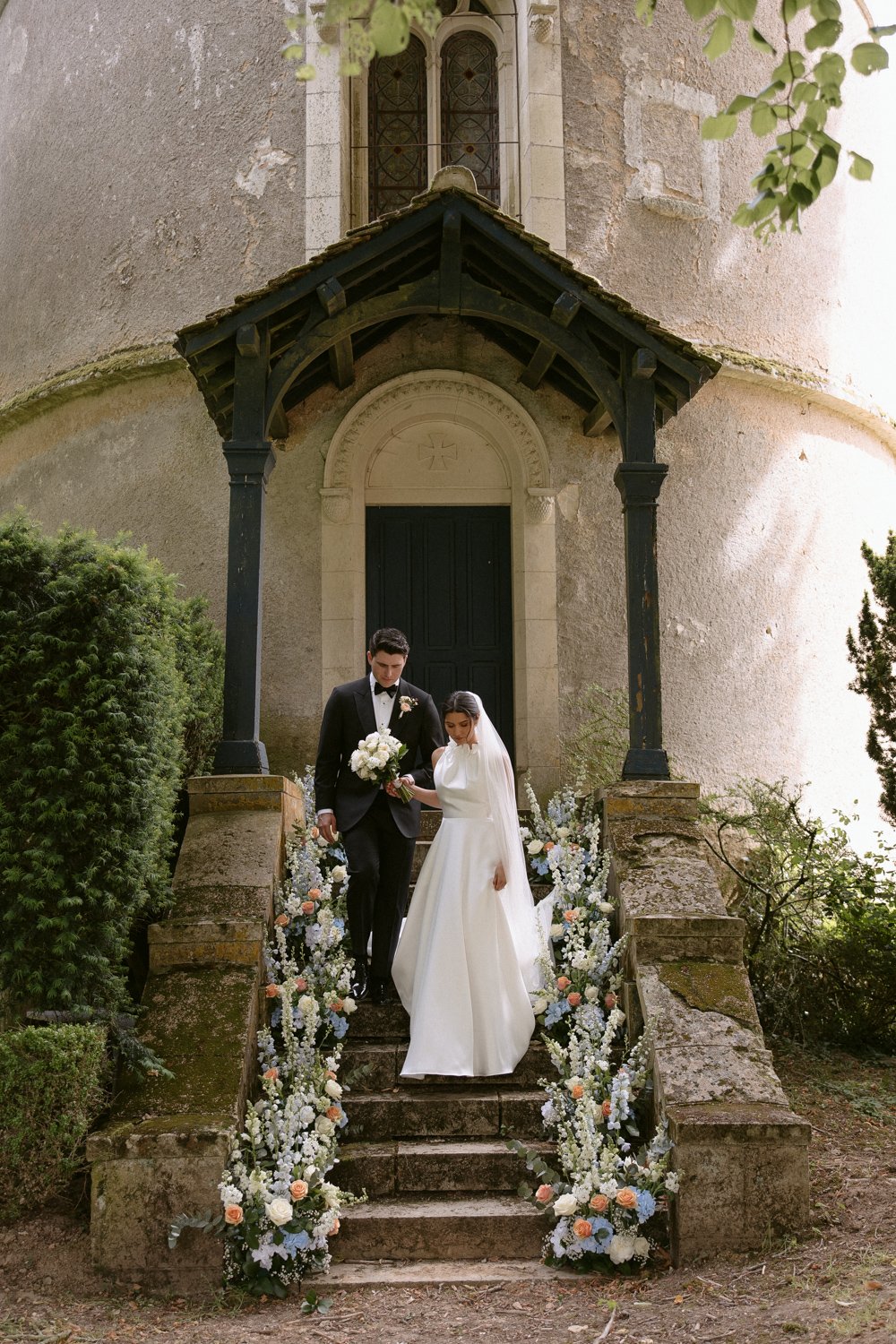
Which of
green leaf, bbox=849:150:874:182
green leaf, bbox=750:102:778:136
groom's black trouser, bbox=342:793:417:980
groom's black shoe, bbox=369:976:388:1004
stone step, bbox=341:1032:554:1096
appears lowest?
stone step, bbox=341:1032:554:1096

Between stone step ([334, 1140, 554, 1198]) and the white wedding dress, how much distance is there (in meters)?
0.42

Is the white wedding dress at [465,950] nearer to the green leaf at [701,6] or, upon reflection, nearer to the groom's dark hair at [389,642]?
the groom's dark hair at [389,642]

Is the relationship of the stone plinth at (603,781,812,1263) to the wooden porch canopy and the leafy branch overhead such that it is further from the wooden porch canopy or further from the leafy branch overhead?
the leafy branch overhead

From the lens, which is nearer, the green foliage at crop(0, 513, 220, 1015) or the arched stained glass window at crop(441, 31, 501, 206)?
the green foliage at crop(0, 513, 220, 1015)

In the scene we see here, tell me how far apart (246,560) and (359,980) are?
8.14 ft

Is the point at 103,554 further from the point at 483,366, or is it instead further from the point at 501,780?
the point at 483,366

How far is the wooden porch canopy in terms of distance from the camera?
279 inches

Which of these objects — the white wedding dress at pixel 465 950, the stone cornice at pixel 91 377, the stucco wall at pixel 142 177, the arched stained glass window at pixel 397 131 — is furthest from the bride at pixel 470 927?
the arched stained glass window at pixel 397 131

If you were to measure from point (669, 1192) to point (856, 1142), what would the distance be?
5.51ft

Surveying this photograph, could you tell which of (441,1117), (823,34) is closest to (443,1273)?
(441,1117)

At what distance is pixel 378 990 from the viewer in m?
6.08

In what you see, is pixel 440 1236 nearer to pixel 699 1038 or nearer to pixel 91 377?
pixel 699 1038

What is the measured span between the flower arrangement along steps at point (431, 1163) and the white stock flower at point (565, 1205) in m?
0.24

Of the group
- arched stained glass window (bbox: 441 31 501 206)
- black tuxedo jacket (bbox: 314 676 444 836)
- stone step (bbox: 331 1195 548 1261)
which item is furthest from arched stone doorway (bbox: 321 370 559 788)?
stone step (bbox: 331 1195 548 1261)
